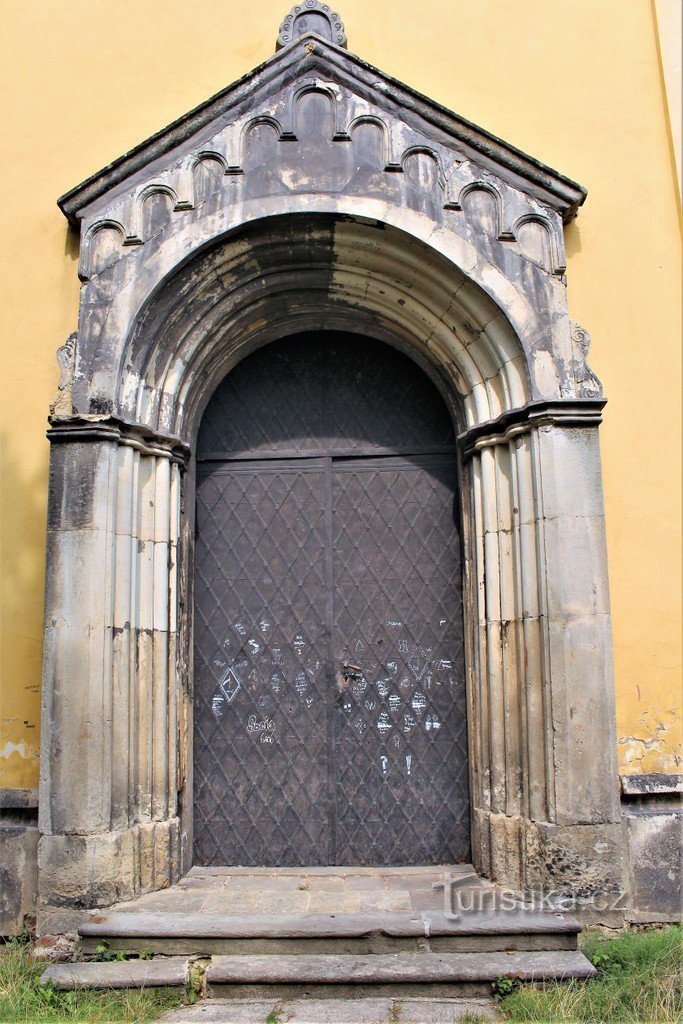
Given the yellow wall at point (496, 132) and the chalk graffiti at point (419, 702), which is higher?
the yellow wall at point (496, 132)

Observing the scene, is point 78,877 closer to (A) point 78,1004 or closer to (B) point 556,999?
(A) point 78,1004

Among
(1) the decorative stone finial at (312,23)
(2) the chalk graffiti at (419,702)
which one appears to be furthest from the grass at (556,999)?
(1) the decorative stone finial at (312,23)

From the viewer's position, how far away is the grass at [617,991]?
12.9 feet

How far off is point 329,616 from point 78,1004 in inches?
104

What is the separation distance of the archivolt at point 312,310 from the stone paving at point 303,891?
2777 millimetres

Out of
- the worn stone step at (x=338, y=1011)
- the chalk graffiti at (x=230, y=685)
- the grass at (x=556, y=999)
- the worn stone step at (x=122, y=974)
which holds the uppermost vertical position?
the chalk graffiti at (x=230, y=685)

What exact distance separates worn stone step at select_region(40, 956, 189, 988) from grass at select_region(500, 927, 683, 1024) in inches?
63.0

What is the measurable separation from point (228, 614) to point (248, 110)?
3.24 meters

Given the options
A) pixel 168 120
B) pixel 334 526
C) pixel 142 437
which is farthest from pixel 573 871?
pixel 168 120

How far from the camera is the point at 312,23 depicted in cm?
585

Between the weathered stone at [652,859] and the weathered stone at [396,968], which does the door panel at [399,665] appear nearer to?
the weathered stone at [652,859]

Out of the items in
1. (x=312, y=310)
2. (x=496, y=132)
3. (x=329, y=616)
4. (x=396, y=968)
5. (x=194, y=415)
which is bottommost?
(x=396, y=968)

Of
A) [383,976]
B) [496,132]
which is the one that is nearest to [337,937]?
[383,976]

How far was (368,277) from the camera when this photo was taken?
5.71 metres
